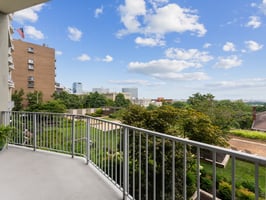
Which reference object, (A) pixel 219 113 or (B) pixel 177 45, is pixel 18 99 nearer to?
(A) pixel 219 113

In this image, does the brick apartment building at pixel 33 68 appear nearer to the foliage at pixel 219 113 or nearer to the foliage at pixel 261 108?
the foliage at pixel 219 113

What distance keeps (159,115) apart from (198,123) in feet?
9.80

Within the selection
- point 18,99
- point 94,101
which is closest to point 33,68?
point 18,99

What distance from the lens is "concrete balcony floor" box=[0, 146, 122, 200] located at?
7.34 ft

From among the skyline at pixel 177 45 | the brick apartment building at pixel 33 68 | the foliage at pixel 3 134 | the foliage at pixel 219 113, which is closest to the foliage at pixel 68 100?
the brick apartment building at pixel 33 68

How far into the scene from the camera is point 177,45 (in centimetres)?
3738

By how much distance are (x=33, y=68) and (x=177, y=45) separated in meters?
24.7

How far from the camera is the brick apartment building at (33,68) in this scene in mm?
30875

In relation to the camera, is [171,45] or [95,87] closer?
[171,45]

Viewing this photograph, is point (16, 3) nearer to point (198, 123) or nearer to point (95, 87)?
point (198, 123)

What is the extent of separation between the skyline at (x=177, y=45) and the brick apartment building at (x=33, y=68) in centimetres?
186

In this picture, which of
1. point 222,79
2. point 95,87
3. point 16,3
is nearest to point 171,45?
point 222,79

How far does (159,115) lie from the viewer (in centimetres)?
1092

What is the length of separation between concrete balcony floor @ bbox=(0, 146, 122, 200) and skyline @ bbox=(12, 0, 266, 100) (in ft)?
72.2
